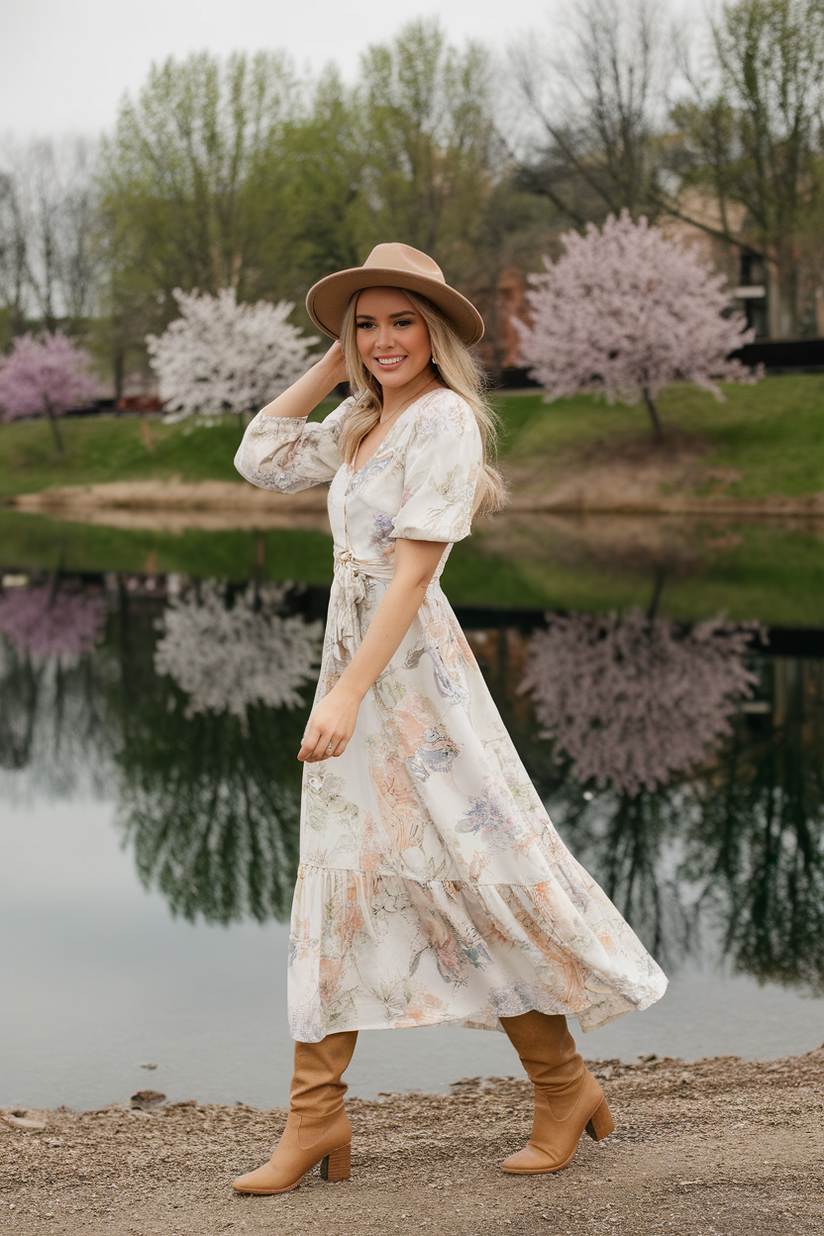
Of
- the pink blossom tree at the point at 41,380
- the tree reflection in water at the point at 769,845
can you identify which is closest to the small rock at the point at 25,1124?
the tree reflection in water at the point at 769,845

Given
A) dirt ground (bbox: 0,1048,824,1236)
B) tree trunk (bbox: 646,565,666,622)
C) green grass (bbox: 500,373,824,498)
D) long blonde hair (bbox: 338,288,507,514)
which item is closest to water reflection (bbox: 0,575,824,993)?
tree trunk (bbox: 646,565,666,622)

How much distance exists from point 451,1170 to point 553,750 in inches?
239

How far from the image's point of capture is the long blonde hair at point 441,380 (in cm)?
308

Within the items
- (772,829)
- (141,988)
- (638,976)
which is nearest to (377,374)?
(638,976)

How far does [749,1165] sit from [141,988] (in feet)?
9.64

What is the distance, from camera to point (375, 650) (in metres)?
2.85

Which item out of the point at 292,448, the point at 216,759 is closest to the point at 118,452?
the point at 216,759

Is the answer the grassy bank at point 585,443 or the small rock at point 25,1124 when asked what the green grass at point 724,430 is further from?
the small rock at point 25,1124

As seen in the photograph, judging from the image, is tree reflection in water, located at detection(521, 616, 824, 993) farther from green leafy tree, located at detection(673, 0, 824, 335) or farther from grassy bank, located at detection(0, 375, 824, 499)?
green leafy tree, located at detection(673, 0, 824, 335)

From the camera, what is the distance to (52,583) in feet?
64.3

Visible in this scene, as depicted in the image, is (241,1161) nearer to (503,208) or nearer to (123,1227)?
(123,1227)

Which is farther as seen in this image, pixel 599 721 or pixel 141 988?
pixel 599 721

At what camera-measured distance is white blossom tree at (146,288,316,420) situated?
1729 inches

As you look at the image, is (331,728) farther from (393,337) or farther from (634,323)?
(634,323)
